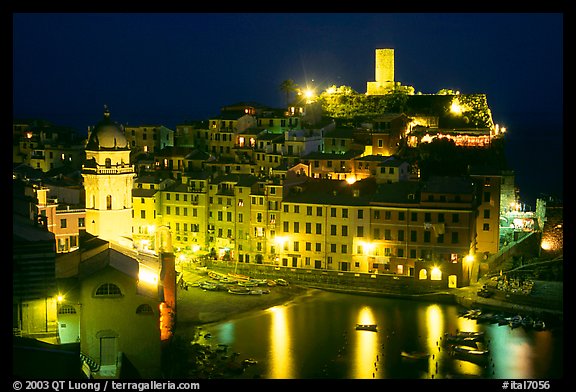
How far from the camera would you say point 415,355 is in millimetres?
16531

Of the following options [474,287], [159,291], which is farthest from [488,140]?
[159,291]

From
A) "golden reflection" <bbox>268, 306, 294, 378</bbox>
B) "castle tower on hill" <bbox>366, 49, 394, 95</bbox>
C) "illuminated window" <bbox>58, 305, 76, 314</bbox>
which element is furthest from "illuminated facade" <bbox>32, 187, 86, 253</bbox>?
"castle tower on hill" <bbox>366, 49, 394, 95</bbox>

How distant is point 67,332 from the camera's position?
552 inches

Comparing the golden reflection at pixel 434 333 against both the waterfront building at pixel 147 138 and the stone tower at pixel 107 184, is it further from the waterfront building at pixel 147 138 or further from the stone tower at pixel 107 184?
the waterfront building at pixel 147 138

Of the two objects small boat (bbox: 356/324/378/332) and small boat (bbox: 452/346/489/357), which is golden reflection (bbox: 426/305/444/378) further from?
small boat (bbox: 356/324/378/332)

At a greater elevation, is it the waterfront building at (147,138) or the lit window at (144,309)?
the waterfront building at (147,138)

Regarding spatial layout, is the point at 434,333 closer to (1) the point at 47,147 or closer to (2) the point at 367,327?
(2) the point at 367,327

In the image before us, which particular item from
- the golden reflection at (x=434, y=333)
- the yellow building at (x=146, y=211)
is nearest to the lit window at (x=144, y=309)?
the golden reflection at (x=434, y=333)

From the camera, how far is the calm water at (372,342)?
1577 cm

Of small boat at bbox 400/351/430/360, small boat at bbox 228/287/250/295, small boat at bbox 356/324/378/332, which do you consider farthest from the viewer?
small boat at bbox 228/287/250/295

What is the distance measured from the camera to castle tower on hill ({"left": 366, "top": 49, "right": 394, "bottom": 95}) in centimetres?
3219

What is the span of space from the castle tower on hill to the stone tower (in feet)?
42.1

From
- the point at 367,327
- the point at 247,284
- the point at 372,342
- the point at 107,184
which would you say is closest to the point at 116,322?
the point at 372,342

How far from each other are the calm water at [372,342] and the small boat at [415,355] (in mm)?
105
